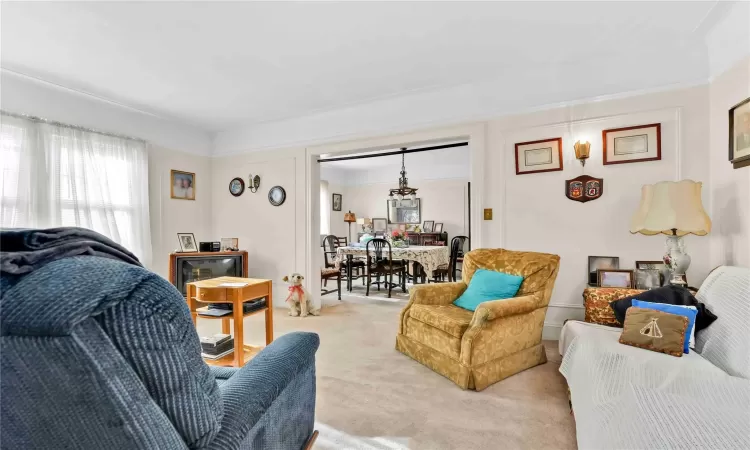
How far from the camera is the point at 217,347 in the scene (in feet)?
8.04

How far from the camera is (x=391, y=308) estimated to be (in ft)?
15.4

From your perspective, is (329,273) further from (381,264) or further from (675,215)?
(675,215)

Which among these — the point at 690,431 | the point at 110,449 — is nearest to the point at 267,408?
the point at 110,449

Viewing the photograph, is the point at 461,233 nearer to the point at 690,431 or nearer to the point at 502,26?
the point at 502,26

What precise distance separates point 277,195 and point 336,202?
418 centimetres

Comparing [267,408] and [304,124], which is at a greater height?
[304,124]

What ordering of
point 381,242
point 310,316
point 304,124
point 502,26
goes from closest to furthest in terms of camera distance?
point 502,26 → point 310,316 → point 304,124 → point 381,242

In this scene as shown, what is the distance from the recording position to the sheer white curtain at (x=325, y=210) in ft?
28.4

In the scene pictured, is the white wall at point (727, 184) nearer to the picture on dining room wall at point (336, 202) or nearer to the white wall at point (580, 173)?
the white wall at point (580, 173)

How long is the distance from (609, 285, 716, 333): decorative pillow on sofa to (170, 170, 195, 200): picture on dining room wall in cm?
519

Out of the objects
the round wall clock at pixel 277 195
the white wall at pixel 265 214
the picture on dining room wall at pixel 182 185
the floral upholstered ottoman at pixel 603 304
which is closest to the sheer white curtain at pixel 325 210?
the white wall at pixel 265 214

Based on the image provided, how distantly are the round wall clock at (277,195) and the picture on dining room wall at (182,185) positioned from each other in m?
1.19

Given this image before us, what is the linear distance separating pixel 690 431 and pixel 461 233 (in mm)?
7068

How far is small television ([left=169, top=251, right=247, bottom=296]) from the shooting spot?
13.7 ft
